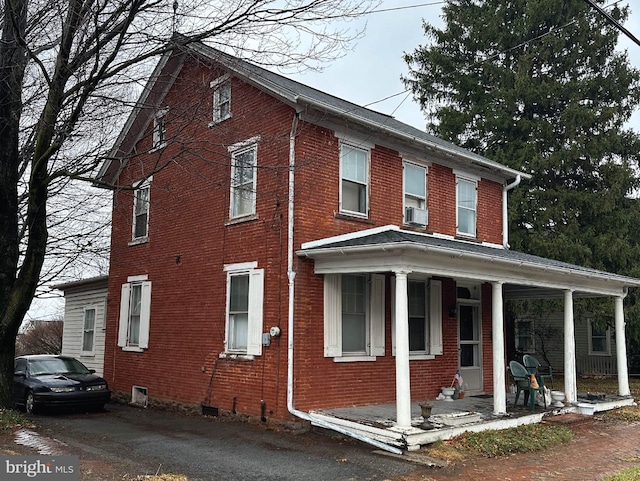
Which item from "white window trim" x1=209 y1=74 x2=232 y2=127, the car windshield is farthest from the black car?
"white window trim" x1=209 y1=74 x2=232 y2=127

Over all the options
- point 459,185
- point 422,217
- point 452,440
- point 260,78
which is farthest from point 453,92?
point 452,440

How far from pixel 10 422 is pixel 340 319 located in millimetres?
6240

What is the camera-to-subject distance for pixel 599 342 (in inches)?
1049

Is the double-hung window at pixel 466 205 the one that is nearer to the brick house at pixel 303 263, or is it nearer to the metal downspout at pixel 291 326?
the brick house at pixel 303 263

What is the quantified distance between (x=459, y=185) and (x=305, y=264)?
5.58m

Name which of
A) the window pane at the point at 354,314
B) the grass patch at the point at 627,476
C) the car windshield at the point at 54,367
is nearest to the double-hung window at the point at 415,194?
the window pane at the point at 354,314

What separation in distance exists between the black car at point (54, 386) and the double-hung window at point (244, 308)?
3.90 meters

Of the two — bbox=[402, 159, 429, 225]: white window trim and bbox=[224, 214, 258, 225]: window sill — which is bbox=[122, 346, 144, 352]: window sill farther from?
bbox=[402, 159, 429, 225]: white window trim

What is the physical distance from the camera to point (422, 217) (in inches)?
530

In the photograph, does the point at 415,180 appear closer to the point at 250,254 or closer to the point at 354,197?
the point at 354,197

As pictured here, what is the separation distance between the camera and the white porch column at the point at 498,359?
37.3 feet

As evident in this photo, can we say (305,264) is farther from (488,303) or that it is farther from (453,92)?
(453,92)

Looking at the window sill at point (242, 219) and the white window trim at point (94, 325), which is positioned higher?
the window sill at point (242, 219)

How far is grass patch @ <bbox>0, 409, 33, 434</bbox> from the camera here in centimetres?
1045
